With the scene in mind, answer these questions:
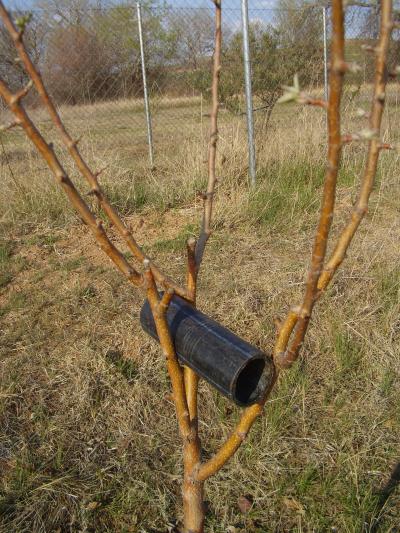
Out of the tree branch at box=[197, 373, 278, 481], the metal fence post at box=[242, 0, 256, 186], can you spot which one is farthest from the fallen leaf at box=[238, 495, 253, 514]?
the metal fence post at box=[242, 0, 256, 186]

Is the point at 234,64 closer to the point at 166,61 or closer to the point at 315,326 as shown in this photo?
the point at 166,61

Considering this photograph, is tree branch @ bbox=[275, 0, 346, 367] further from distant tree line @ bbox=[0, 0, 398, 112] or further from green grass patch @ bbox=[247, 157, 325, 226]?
distant tree line @ bbox=[0, 0, 398, 112]

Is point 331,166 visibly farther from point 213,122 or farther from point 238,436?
point 238,436

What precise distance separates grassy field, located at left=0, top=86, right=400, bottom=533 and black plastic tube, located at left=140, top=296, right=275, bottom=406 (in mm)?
295

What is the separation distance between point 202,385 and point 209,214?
1.28m

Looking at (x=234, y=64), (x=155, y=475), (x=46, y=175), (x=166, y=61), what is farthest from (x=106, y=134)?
(x=155, y=475)

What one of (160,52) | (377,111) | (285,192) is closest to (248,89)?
(285,192)

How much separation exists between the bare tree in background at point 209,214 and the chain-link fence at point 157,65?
4.25 m

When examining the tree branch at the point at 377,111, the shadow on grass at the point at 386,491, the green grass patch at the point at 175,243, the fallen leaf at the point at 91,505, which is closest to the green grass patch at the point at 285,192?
the green grass patch at the point at 175,243

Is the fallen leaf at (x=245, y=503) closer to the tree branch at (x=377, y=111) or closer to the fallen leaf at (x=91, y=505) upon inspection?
the fallen leaf at (x=91, y=505)

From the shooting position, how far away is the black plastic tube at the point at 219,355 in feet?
3.05

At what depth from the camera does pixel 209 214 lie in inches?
42.7

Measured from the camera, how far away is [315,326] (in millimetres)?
2445

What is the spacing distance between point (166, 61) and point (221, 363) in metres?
6.13
